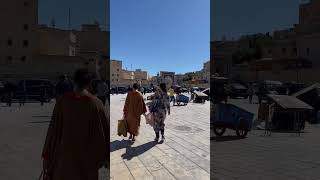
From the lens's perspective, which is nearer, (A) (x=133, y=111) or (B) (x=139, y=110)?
(A) (x=133, y=111)

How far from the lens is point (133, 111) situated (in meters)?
10.5

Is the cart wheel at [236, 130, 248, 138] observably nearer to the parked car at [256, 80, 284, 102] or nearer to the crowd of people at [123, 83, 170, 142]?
the crowd of people at [123, 83, 170, 142]

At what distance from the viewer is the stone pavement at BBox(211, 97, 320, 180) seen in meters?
6.75

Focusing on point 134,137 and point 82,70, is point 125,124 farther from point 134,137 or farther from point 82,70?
point 82,70

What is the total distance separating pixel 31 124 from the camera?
47.3ft

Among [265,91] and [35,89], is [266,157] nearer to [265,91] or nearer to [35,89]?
[265,91]

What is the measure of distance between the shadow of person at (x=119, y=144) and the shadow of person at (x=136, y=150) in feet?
0.71

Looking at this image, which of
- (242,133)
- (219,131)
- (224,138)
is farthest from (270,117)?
(224,138)

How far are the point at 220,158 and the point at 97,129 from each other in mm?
4449

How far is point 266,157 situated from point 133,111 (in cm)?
340

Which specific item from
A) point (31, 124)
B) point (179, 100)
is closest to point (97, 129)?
point (31, 124)

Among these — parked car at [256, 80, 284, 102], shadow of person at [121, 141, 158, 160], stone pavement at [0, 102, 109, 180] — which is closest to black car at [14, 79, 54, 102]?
parked car at [256, 80, 284, 102]

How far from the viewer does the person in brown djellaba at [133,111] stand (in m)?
10.3

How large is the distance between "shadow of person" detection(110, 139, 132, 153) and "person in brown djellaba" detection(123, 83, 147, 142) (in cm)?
29
